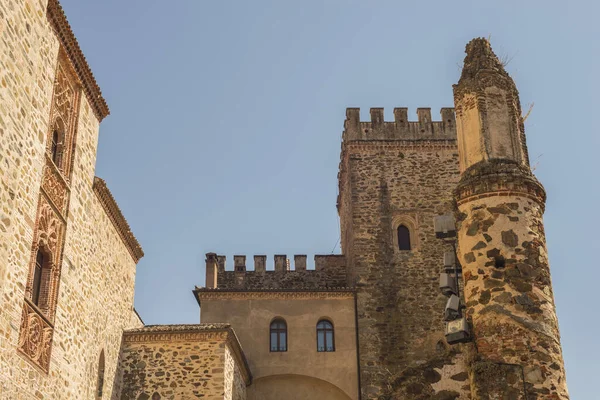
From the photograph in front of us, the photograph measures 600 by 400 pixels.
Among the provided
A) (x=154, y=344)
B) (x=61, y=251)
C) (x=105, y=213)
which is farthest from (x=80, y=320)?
(x=154, y=344)

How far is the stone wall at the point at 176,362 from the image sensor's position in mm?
19984

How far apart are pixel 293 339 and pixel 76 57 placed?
13348mm

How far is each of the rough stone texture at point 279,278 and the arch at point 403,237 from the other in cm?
283

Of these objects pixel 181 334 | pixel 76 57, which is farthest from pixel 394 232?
pixel 76 57

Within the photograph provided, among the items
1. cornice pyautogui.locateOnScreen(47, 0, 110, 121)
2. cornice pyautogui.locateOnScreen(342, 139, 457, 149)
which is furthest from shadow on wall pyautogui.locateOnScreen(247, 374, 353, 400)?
cornice pyautogui.locateOnScreen(47, 0, 110, 121)

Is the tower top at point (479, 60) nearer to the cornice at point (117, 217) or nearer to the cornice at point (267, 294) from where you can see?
the cornice at point (117, 217)

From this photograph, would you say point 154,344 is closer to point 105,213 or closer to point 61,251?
point 105,213

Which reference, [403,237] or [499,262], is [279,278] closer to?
[403,237]

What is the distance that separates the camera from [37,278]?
1434cm

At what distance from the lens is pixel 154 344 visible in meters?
20.6

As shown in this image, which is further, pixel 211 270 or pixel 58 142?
pixel 211 270

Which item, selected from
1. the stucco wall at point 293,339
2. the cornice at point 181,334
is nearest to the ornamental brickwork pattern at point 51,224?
the cornice at point 181,334

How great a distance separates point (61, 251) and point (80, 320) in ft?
6.28

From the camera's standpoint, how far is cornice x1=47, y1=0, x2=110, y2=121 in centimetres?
1480
